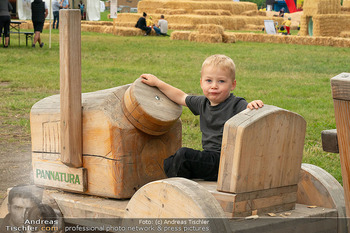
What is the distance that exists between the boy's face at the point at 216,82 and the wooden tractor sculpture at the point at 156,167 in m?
0.24

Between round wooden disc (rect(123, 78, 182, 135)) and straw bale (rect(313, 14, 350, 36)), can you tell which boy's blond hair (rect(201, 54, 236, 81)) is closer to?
round wooden disc (rect(123, 78, 182, 135))

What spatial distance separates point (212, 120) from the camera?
3.16 metres

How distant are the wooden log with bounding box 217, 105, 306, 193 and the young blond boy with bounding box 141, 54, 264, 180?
1.18ft

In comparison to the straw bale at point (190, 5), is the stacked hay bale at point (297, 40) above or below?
below

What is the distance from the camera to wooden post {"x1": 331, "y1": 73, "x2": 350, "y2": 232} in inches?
71.0

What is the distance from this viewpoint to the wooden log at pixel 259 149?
2605mm

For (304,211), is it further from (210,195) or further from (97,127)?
(97,127)

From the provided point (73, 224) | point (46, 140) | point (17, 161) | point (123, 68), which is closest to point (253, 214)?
point (73, 224)

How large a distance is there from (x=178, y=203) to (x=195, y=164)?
0.51m

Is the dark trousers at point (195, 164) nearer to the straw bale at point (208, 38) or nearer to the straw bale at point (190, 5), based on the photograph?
the straw bale at point (208, 38)

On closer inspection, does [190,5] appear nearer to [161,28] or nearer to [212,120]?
[161,28]

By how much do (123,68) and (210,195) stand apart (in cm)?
1050

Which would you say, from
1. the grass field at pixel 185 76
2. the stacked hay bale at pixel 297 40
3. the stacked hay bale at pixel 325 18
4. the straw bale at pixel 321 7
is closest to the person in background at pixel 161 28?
the stacked hay bale at pixel 297 40

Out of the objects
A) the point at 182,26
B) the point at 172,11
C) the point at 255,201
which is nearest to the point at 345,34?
the point at 182,26
